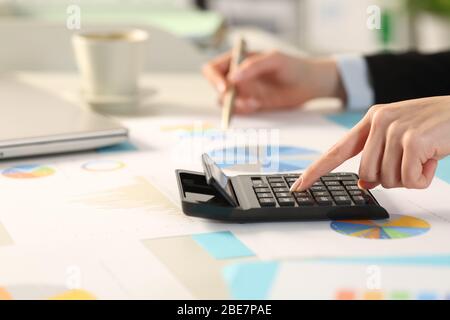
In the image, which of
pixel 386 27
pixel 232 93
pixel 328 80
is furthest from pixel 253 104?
pixel 386 27

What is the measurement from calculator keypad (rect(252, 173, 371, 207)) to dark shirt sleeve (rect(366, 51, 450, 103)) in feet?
1.62

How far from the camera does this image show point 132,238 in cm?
64

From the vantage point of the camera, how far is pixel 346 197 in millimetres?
696

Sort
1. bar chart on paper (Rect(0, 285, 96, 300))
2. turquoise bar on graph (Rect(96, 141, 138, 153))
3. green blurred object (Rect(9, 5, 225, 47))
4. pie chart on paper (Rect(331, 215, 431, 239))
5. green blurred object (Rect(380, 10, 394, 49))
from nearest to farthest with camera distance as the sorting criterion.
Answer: bar chart on paper (Rect(0, 285, 96, 300)) < pie chart on paper (Rect(331, 215, 431, 239)) < turquoise bar on graph (Rect(96, 141, 138, 153)) < green blurred object (Rect(9, 5, 225, 47)) < green blurred object (Rect(380, 10, 394, 49))

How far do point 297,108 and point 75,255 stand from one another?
0.67 metres

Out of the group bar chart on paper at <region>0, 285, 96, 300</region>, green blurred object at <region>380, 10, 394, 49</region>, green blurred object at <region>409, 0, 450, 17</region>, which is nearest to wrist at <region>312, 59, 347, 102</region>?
bar chart on paper at <region>0, 285, 96, 300</region>

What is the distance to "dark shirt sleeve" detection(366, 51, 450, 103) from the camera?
3.99 feet

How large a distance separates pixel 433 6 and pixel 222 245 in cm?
231

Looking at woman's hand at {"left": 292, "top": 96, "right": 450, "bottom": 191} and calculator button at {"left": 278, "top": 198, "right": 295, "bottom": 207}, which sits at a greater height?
woman's hand at {"left": 292, "top": 96, "right": 450, "bottom": 191}

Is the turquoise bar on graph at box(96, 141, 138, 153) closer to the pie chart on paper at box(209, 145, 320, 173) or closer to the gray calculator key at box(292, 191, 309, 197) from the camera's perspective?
the pie chart on paper at box(209, 145, 320, 173)

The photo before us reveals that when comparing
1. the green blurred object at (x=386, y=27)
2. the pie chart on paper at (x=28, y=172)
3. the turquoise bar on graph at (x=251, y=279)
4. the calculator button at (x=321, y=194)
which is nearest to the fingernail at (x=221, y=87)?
the pie chart on paper at (x=28, y=172)

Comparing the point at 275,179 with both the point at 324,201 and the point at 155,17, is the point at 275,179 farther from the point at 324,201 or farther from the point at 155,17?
the point at 155,17

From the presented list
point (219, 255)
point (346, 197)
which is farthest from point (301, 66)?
point (219, 255)
